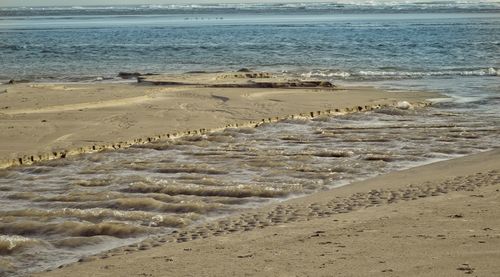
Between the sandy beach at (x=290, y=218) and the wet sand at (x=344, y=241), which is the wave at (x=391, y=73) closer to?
the sandy beach at (x=290, y=218)

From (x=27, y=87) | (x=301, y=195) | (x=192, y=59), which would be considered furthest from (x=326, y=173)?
(x=192, y=59)

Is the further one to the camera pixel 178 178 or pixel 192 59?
pixel 192 59

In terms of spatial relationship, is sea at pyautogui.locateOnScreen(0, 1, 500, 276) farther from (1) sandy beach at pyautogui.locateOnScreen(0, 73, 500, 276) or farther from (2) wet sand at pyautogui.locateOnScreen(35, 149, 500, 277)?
(2) wet sand at pyautogui.locateOnScreen(35, 149, 500, 277)

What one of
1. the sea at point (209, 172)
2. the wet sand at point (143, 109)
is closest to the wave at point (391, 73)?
the sea at point (209, 172)

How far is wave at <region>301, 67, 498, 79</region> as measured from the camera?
82.2ft

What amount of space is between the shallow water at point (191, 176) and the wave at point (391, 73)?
1052cm

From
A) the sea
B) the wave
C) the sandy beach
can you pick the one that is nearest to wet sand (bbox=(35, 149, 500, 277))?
the sandy beach

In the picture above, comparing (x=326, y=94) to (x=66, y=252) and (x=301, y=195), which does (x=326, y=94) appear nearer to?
(x=301, y=195)

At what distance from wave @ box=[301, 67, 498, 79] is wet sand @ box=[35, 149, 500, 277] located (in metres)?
16.4

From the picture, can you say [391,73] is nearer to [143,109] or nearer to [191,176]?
[143,109]

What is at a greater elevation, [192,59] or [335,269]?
[335,269]

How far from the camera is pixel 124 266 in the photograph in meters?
6.28

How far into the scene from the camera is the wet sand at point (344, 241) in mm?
5922

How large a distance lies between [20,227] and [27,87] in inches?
478
